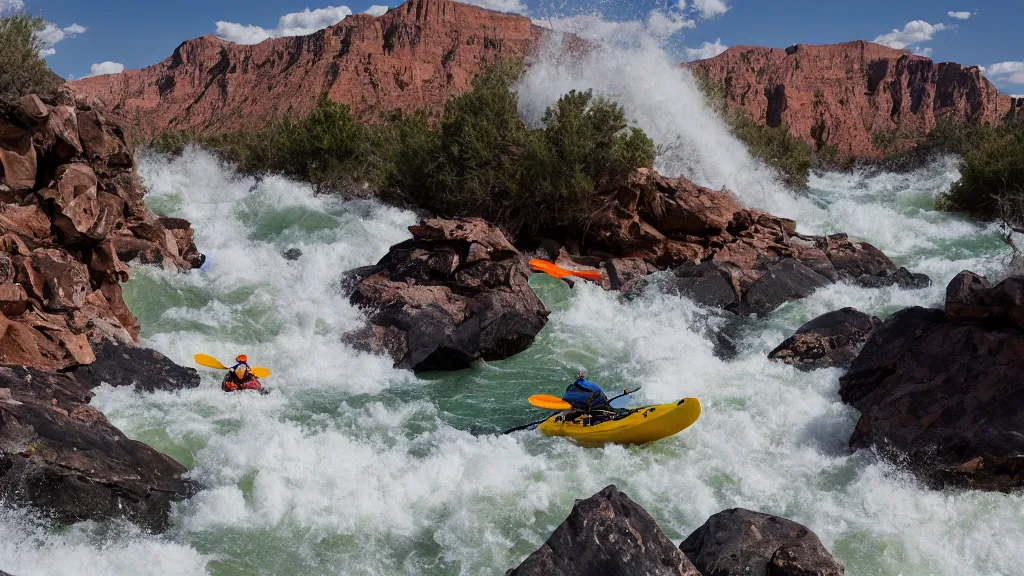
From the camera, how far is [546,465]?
802cm

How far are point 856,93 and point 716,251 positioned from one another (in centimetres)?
7295

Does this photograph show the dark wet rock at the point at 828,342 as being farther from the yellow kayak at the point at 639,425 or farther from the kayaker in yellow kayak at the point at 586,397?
the kayaker in yellow kayak at the point at 586,397

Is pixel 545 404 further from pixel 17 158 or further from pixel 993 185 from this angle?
pixel 993 185

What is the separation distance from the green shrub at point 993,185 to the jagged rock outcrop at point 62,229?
720 inches

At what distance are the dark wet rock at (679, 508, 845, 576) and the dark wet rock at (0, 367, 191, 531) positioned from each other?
14.5 feet

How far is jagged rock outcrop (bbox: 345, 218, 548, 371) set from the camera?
1166 centimetres

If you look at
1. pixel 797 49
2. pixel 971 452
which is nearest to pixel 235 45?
pixel 797 49

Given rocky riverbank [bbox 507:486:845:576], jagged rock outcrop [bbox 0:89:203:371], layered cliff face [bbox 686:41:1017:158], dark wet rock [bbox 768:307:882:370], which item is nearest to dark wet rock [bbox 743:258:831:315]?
dark wet rock [bbox 768:307:882:370]

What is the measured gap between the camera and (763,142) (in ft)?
82.3

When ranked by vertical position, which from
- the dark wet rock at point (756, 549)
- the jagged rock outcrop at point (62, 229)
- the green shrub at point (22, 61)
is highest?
the green shrub at point (22, 61)

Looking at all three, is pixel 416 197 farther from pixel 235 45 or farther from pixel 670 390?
pixel 235 45

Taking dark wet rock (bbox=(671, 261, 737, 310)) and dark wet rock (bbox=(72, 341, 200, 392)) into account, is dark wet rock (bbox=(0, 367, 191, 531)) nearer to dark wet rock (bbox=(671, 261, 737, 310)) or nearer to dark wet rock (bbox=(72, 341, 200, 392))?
dark wet rock (bbox=(72, 341, 200, 392))

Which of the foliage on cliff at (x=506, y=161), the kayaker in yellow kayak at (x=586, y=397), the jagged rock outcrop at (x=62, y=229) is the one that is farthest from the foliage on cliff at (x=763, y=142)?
the jagged rock outcrop at (x=62, y=229)

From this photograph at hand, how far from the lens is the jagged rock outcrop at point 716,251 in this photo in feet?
45.4
